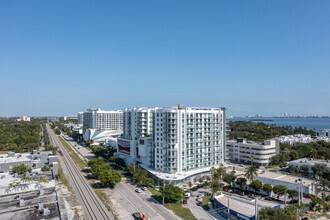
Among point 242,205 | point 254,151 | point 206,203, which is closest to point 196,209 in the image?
point 206,203

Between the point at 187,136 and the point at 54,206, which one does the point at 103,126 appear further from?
the point at 54,206

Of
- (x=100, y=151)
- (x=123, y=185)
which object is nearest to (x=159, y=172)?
(x=123, y=185)

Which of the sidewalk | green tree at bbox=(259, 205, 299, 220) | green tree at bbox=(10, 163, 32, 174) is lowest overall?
the sidewalk

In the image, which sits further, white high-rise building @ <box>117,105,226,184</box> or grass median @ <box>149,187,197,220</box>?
white high-rise building @ <box>117,105,226,184</box>

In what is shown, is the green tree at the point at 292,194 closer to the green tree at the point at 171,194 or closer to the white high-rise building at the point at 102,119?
the green tree at the point at 171,194

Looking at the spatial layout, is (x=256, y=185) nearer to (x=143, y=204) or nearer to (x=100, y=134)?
(x=143, y=204)

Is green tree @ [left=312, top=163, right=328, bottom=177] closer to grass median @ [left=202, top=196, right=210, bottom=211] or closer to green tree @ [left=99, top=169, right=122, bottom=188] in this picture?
grass median @ [left=202, top=196, right=210, bottom=211]

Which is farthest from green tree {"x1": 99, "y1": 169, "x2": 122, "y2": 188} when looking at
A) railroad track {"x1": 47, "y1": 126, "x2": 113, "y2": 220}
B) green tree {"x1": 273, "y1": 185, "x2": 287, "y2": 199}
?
green tree {"x1": 273, "y1": 185, "x2": 287, "y2": 199}
